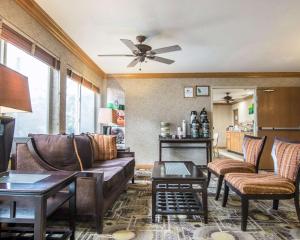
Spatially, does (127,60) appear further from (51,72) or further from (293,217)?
(293,217)

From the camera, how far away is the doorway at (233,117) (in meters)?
8.73

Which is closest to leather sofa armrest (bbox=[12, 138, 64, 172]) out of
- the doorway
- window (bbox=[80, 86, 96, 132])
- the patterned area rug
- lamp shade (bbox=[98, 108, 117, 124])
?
the patterned area rug

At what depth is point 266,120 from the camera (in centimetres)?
562

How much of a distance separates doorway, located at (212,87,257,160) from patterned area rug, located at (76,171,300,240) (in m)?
5.78

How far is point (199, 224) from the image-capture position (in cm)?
233

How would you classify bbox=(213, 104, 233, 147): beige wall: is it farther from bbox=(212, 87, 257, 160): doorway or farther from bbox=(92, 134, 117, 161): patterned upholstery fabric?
bbox=(92, 134, 117, 161): patterned upholstery fabric

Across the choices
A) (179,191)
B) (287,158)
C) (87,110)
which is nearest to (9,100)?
(179,191)

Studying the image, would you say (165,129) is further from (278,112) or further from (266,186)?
(266,186)

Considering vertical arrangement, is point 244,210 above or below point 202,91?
below

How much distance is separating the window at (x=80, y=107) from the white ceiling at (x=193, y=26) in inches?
28.7

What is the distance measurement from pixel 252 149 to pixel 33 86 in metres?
3.11

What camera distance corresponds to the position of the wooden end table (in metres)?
1.31

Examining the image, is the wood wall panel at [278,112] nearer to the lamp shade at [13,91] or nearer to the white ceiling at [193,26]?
the white ceiling at [193,26]

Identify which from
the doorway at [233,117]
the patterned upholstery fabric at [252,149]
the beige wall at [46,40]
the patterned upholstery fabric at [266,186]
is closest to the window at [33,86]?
the beige wall at [46,40]
